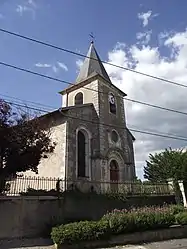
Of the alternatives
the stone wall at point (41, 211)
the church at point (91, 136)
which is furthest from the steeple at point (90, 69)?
the stone wall at point (41, 211)

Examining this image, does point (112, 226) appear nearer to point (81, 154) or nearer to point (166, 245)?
point (166, 245)

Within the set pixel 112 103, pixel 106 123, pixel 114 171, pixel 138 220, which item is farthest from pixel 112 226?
pixel 112 103

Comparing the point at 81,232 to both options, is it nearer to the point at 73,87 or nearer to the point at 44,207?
the point at 44,207

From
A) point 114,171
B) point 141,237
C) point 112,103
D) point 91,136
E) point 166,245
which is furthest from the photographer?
point 112,103

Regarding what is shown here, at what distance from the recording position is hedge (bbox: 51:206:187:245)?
9.35m

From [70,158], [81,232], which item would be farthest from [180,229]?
[70,158]

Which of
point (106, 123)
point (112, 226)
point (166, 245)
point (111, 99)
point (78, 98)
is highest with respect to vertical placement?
point (78, 98)

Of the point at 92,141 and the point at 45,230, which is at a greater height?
the point at 92,141

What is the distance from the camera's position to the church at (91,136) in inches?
800

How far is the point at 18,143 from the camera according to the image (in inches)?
527

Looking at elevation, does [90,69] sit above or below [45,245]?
above

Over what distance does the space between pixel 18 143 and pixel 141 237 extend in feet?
23.8

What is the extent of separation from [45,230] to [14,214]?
1.66 metres

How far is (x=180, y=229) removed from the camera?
457 inches
